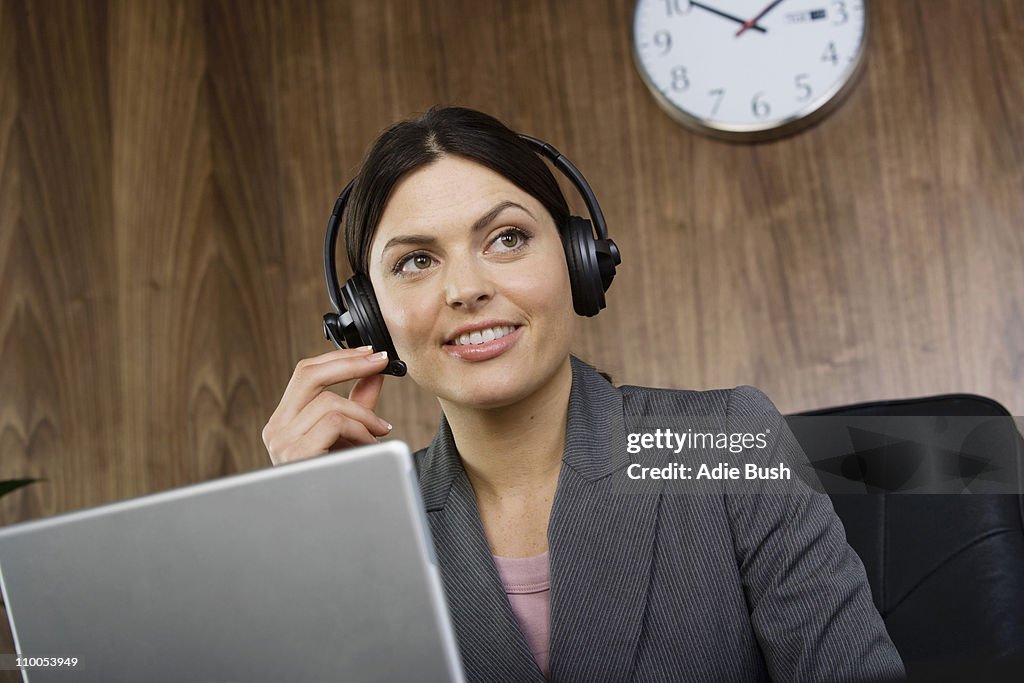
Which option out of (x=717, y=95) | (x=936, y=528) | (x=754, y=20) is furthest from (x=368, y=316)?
(x=754, y=20)

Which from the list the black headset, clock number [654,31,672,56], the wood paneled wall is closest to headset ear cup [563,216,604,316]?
the black headset

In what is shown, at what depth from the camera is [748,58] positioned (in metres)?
2.48

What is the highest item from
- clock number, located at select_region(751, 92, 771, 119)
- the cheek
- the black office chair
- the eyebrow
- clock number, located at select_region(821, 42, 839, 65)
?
clock number, located at select_region(821, 42, 839, 65)

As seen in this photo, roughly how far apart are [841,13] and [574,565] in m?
1.75

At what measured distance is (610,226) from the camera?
259 cm

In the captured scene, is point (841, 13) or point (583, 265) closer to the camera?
point (583, 265)

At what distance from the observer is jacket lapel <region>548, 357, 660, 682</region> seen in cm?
117

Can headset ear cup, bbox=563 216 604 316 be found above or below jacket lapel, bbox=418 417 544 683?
above

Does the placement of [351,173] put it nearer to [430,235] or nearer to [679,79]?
[679,79]

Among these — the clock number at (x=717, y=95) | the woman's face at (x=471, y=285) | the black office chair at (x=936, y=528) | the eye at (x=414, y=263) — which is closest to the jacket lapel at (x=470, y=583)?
the woman's face at (x=471, y=285)

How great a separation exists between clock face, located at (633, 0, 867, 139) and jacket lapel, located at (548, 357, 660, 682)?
134 cm

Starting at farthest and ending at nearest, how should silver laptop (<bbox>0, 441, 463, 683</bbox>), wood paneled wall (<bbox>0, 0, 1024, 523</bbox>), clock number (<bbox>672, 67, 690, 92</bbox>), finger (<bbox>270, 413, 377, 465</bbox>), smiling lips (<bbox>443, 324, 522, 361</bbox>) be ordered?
1. clock number (<bbox>672, 67, 690, 92</bbox>)
2. wood paneled wall (<bbox>0, 0, 1024, 523</bbox>)
3. smiling lips (<bbox>443, 324, 522, 361</bbox>)
4. finger (<bbox>270, 413, 377, 465</bbox>)
5. silver laptop (<bbox>0, 441, 463, 683</bbox>)

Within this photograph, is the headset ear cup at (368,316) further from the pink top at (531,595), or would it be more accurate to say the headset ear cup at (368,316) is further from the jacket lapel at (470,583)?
the pink top at (531,595)

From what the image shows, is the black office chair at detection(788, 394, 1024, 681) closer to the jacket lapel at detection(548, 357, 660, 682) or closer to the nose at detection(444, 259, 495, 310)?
the jacket lapel at detection(548, 357, 660, 682)
